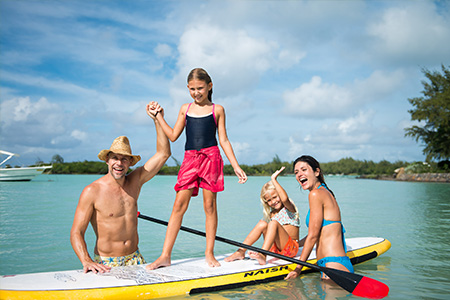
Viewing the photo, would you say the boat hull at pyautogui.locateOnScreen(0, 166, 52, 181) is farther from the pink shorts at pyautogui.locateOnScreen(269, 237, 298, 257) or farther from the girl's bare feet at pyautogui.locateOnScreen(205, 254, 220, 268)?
the pink shorts at pyautogui.locateOnScreen(269, 237, 298, 257)

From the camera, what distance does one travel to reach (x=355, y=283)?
12.5ft

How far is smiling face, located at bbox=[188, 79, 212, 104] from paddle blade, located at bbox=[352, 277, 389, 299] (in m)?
2.62

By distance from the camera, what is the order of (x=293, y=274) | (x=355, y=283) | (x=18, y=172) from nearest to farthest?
1. (x=355, y=283)
2. (x=293, y=274)
3. (x=18, y=172)

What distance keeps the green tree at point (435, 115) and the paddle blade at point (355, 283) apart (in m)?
33.9

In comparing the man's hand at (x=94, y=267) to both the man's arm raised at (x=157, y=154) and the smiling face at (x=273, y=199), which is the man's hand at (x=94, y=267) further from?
the smiling face at (x=273, y=199)

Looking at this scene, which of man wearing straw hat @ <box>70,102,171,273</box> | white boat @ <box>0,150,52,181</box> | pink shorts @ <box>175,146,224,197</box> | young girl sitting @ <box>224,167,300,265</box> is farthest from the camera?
white boat @ <box>0,150,52,181</box>

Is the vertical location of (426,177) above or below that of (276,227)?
below

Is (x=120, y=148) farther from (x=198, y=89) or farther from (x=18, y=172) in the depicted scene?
(x=18, y=172)

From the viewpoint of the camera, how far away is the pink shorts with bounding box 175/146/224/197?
13.0ft

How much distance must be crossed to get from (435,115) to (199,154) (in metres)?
35.9

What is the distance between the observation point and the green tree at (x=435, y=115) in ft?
109

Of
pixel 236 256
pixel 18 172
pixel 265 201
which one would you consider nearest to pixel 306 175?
pixel 265 201

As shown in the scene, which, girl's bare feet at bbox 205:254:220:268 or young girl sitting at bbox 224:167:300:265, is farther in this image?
young girl sitting at bbox 224:167:300:265

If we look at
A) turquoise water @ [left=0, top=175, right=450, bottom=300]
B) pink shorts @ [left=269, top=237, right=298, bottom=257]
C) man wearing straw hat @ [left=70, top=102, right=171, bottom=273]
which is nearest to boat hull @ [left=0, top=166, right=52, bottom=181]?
turquoise water @ [left=0, top=175, right=450, bottom=300]
